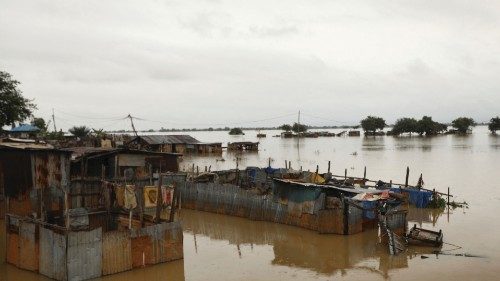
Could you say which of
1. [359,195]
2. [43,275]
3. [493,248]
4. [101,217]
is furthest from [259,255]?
[493,248]

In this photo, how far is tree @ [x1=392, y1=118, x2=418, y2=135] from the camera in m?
113

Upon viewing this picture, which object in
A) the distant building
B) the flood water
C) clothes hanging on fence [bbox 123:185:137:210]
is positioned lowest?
the flood water

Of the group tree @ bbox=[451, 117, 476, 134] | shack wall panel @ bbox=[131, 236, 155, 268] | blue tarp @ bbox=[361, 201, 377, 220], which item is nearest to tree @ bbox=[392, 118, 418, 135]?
tree @ bbox=[451, 117, 476, 134]

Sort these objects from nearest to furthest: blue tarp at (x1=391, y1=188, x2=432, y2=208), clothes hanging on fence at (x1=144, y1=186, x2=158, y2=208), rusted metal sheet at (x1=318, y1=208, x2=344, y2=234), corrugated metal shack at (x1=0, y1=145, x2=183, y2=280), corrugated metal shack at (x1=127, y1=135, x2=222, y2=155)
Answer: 1. corrugated metal shack at (x1=0, y1=145, x2=183, y2=280)
2. clothes hanging on fence at (x1=144, y1=186, x2=158, y2=208)
3. rusted metal sheet at (x1=318, y1=208, x2=344, y2=234)
4. blue tarp at (x1=391, y1=188, x2=432, y2=208)
5. corrugated metal shack at (x1=127, y1=135, x2=222, y2=155)

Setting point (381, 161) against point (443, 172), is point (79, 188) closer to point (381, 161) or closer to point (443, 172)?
point (443, 172)

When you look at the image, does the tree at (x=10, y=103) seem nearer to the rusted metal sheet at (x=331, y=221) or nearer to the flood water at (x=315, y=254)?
the flood water at (x=315, y=254)

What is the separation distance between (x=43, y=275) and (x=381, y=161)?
45.8 metres

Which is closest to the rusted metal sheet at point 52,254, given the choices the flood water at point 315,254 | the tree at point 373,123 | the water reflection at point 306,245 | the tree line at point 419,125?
the flood water at point 315,254

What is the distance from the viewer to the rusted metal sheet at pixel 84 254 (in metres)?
11.8

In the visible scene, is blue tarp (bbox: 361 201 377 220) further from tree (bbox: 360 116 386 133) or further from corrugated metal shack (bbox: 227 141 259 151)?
tree (bbox: 360 116 386 133)

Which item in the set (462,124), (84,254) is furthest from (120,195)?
(462,124)

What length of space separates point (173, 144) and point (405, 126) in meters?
75.9

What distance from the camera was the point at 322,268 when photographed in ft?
48.3

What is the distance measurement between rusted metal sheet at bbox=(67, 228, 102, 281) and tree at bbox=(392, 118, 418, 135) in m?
110
